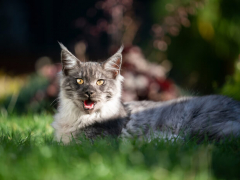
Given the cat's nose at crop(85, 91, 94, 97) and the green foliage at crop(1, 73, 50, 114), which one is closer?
the cat's nose at crop(85, 91, 94, 97)

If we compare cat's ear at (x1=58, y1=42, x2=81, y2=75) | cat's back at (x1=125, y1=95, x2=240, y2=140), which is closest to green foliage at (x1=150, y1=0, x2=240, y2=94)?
cat's back at (x1=125, y1=95, x2=240, y2=140)

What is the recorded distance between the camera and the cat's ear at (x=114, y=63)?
10.7 feet

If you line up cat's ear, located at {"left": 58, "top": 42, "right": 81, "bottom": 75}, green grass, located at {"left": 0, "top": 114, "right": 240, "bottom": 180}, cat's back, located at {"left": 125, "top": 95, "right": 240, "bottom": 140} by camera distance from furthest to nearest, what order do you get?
1. cat's ear, located at {"left": 58, "top": 42, "right": 81, "bottom": 75}
2. cat's back, located at {"left": 125, "top": 95, "right": 240, "bottom": 140}
3. green grass, located at {"left": 0, "top": 114, "right": 240, "bottom": 180}

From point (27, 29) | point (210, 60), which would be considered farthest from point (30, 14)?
point (210, 60)

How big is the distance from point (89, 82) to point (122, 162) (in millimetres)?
1341

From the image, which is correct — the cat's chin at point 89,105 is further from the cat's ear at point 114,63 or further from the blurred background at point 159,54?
the blurred background at point 159,54

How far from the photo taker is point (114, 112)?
10.3 feet

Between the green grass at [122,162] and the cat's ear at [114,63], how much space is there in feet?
3.68

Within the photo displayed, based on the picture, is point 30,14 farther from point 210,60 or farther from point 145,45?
point 210,60

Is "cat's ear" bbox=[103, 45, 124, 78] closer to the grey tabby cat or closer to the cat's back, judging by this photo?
the grey tabby cat

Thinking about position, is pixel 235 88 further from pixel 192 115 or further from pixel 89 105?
pixel 89 105

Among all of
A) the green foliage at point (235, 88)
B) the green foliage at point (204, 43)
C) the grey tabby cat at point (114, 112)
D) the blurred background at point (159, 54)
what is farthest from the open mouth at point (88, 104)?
the green foliage at point (204, 43)

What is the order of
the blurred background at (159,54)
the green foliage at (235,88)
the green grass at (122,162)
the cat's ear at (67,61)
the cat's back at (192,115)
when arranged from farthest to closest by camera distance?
the blurred background at (159,54) < the green foliage at (235,88) < the cat's ear at (67,61) < the cat's back at (192,115) < the green grass at (122,162)

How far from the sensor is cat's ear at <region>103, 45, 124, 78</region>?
10.7 feet
